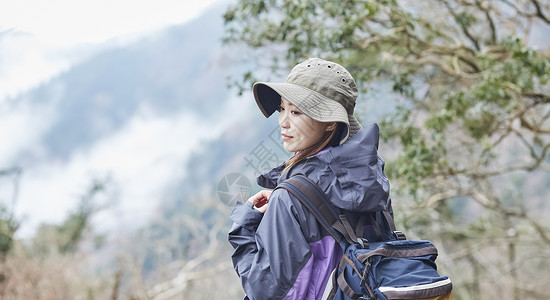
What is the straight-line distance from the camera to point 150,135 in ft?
73.3

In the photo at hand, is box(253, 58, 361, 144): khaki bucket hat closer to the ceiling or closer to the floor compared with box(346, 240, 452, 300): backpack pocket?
closer to the ceiling

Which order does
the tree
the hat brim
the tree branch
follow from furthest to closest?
the tree branch, the tree, the hat brim

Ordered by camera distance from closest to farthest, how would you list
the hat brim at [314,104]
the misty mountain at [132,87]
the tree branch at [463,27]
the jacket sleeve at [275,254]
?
the jacket sleeve at [275,254]
the hat brim at [314,104]
the tree branch at [463,27]
the misty mountain at [132,87]

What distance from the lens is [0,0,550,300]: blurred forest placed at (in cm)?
348

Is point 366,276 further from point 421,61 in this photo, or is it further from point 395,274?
point 421,61

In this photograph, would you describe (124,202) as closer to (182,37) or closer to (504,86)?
(504,86)

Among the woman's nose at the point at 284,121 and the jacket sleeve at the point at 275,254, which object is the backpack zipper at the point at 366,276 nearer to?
the jacket sleeve at the point at 275,254

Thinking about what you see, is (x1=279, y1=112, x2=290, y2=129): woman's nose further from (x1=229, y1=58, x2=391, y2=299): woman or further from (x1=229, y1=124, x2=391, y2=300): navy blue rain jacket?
(x1=229, y1=124, x2=391, y2=300): navy blue rain jacket

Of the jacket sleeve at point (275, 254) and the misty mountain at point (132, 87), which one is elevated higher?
the misty mountain at point (132, 87)

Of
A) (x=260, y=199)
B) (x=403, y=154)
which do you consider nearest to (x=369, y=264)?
(x=260, y=199)

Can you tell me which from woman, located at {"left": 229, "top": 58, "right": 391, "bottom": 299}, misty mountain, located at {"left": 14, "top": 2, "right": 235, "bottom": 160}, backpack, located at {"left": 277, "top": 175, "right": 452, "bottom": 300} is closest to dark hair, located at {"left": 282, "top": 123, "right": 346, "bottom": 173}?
woman, located at {"left": 229, "top": 58, "right": 391, "bottom": 299}

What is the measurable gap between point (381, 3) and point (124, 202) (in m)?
10.3

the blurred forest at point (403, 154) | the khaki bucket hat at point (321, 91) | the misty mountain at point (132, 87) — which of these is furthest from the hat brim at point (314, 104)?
the misty mountain at point (132, 87)

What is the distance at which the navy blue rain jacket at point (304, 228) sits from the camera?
109cm
